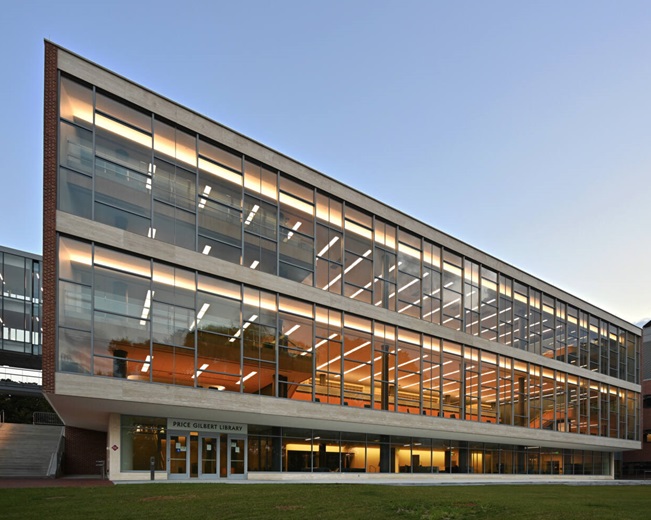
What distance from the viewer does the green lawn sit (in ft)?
46.5

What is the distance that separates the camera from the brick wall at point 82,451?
35062mm

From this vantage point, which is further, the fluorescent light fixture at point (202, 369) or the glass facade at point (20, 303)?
the glass facade at point (20, 303)

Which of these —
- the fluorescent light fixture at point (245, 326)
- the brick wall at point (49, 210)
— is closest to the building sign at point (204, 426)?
the fluorescent light fixture at point (245, 326)

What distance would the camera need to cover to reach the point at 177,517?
13.6 m

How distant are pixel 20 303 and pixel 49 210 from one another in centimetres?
3979

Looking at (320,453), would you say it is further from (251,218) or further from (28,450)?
(28,450)

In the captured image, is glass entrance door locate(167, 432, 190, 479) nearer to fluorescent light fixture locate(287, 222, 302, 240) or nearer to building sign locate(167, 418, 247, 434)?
building sign locate(167, 418, 247, 434)

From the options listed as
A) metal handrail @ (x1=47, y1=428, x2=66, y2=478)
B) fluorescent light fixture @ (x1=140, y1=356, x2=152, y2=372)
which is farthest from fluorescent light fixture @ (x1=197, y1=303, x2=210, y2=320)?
metal handrail @ (x1=47, y1=428, x2=66, y2=478)

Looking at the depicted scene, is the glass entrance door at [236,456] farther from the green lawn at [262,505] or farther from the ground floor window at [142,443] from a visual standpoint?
the green lawn at [262,505]

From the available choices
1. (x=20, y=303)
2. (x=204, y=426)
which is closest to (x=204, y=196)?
(x=204, y=426)

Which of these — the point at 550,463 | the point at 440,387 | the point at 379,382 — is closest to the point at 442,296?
the point at 440,387

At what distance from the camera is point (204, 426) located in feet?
89.5

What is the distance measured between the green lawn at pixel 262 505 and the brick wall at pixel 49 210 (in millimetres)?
4853

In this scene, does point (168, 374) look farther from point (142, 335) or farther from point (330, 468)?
point (330, 468)
